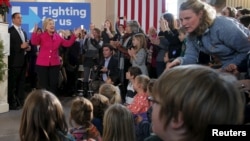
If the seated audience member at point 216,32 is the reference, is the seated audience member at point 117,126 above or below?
below

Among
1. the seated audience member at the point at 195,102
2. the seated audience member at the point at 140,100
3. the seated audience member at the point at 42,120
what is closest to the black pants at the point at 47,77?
the seated audience member at the point at 140,100

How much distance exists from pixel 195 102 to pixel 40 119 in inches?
61.2

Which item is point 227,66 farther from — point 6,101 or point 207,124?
point 6,101

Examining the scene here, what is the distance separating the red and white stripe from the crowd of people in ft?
4.35

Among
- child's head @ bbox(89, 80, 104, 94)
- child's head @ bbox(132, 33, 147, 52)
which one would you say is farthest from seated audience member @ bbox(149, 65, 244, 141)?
child's head @ bbox(89, 80, 104, 94)

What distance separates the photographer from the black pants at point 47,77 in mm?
7262

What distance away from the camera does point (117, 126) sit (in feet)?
9.74

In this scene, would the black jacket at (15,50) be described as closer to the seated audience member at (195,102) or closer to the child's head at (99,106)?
the child's head at (99,106)

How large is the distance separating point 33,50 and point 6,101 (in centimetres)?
148

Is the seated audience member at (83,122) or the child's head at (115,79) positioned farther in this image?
the child's head at (115,79)

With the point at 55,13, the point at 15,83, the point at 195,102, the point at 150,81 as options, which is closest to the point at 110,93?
the point at 150,81

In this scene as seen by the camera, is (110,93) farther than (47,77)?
No

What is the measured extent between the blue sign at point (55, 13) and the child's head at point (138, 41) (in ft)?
8.13

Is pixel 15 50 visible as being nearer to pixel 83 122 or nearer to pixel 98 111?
pixel 98 111
